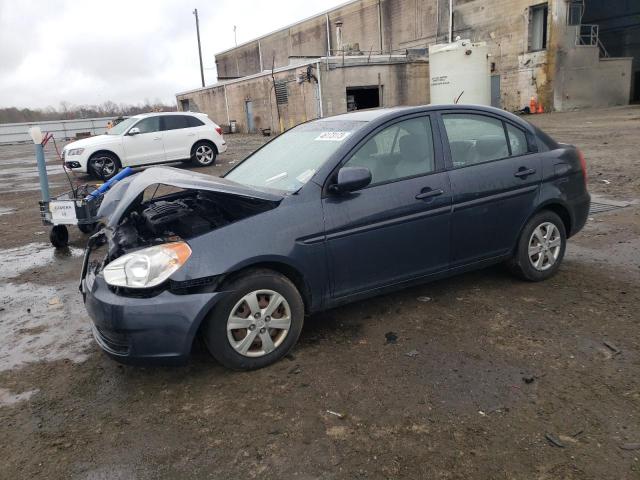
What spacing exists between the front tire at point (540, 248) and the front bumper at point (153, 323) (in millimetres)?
2730

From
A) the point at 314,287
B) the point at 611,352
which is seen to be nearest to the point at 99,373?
the point at 314,287

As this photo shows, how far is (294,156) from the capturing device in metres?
4.03

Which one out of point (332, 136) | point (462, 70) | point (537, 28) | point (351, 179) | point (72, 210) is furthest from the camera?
point (537, 28)

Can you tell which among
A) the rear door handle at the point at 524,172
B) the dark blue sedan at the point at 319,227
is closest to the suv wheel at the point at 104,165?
the dark blue sedan at the point at 319,227

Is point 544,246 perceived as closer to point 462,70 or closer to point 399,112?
point 399,112

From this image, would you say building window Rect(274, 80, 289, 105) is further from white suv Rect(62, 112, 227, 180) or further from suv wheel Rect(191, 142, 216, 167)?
suv wheel Rect(191, 142, 216, 167)

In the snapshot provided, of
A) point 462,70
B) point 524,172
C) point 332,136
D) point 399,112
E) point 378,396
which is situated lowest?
point 378,396

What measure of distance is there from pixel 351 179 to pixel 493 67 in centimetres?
2951

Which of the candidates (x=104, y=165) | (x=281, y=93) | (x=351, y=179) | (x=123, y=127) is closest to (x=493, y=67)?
(x=281, y=93)

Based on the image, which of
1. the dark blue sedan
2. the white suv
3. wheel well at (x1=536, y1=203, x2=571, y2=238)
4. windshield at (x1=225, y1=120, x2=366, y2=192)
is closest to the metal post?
the dark blue sedan

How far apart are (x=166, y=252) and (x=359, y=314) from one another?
1.70 metres

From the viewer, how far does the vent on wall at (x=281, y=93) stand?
2820 cm

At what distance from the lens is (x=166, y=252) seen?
3.06 meters

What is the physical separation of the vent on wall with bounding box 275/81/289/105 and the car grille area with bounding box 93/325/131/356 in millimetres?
26329
